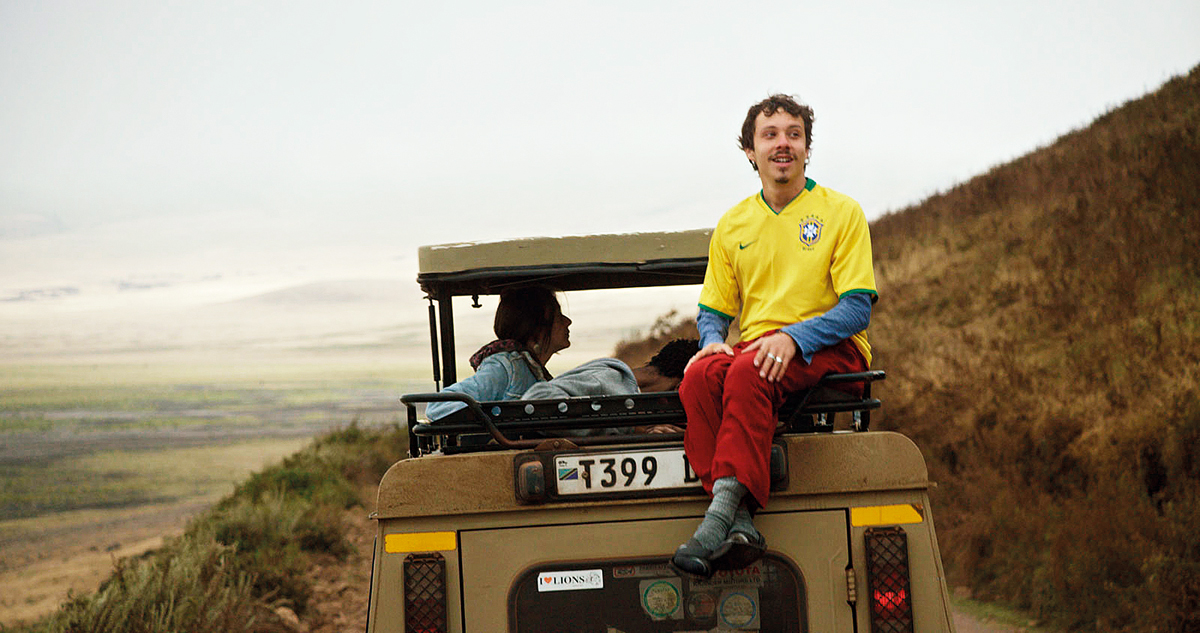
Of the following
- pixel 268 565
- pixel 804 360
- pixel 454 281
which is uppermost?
pixel 454 281

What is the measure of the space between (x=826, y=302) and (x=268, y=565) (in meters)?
8.72

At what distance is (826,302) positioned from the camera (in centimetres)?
381

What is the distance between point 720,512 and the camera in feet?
11.0

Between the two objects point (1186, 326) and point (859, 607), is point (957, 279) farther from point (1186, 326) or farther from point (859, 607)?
point (859, 607)

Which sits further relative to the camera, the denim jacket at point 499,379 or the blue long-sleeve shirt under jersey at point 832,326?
the denim jacket at point 499,379

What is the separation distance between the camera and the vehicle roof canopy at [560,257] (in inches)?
163

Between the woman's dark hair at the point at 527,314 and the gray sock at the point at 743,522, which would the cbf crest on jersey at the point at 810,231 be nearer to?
the gray sock at the point at 743,522

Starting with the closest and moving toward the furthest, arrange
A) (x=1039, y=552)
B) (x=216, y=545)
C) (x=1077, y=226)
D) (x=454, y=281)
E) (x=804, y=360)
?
(x=804, y=360), (x=454, y=281), (x=1039, y=552), (x=216, y=545), (x=1077, y=226)

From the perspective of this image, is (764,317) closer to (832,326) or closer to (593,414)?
(832,326)

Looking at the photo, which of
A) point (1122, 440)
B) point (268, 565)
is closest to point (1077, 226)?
point (1122, 440)

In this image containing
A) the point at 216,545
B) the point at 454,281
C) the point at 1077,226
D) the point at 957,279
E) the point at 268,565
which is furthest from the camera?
the point at 957,279


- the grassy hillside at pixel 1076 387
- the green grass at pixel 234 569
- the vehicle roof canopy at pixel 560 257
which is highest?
the vehicle roof canopy at pixel 560 257

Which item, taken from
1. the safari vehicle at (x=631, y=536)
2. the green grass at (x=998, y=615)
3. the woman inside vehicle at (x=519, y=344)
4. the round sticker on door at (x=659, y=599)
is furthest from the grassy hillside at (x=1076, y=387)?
the woman inside vehicle at (x=519, y=344)

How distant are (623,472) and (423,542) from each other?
81cm
